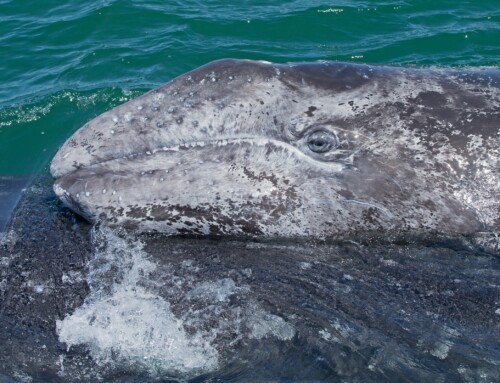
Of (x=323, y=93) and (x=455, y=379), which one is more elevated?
(x=323, y=93)

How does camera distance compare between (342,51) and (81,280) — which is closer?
(81,280)

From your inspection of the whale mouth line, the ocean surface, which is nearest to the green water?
the ocean surface

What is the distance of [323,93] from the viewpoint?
7637mm

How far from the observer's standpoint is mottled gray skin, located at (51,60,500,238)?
24.0 feet

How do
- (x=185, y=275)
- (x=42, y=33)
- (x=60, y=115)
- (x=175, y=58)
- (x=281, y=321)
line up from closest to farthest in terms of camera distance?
(x=281, y=321) → (x=185, y=275) → (x=60, y=115) → (x=175, y=58) → (x=42, y=33)

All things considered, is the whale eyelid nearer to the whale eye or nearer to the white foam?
the whale eye

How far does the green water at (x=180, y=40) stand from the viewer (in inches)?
635

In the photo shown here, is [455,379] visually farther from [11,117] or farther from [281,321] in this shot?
[11,117]

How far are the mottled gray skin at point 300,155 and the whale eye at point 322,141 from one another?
1 centimetres

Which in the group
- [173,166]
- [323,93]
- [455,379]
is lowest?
[455,379]

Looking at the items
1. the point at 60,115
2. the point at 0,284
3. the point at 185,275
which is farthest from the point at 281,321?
the point at 60,115

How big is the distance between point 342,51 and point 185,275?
11588 mm

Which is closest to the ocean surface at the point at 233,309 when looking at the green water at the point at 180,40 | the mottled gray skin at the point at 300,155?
the mottled gray skin at the point at 300,155

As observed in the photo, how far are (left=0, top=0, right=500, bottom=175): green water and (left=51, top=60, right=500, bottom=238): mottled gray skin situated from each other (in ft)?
22.6
